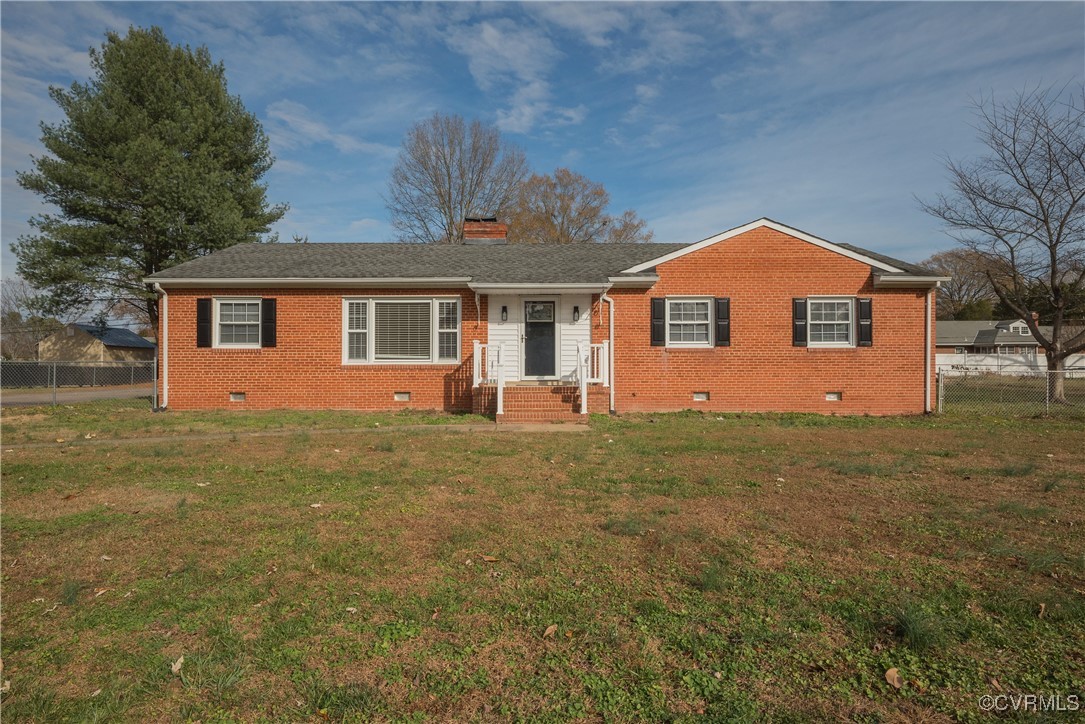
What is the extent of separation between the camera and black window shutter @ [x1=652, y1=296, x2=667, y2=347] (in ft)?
42.5

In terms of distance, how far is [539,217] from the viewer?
111 feet

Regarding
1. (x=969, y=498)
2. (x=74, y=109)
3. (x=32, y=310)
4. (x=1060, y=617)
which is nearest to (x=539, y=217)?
(x=74, y=109)

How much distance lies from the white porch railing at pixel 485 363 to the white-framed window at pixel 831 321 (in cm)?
726

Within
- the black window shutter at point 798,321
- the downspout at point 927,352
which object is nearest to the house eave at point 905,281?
the downspout at point 927,352

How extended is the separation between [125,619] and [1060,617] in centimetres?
499

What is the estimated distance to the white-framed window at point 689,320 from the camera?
13.1 meters

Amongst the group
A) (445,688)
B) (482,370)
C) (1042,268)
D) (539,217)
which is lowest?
(445,688)

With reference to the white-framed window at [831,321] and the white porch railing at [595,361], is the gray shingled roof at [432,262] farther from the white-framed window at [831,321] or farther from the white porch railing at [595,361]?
A: the white porch railing at [595,361]

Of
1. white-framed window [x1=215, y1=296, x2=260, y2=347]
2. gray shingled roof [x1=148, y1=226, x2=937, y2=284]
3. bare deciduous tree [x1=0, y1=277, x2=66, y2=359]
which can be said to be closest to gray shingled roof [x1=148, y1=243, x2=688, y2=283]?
gray shingled roof [x1=148, y1=226, x2=937, y2=284]

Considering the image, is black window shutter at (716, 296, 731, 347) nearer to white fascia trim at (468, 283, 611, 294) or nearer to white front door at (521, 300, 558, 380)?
white fascia trim at (468, 283, 611, 294)

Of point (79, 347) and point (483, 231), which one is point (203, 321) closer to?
point (483, 231)

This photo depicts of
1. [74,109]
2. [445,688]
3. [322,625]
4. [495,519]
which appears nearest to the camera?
[445,688]

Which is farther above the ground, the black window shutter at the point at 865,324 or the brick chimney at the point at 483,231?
the brick chimney at the point at 483,231

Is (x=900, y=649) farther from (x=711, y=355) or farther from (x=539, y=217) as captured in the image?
(x=539, y=217)
